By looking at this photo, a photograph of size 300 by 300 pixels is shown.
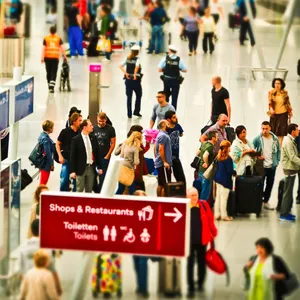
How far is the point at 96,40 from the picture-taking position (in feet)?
124

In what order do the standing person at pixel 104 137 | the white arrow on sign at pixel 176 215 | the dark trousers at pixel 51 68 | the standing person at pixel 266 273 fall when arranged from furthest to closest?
the dark trousers at pixel 51 68
the standing person at pixel 104 137
the white arrow on sign at pixel 176 215
the standing person at pixel 266 273

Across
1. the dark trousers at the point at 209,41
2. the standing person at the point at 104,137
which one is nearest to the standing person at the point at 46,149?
the standing person at the point at 104,137

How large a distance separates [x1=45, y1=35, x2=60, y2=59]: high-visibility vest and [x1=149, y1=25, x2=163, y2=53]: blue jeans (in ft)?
32.7

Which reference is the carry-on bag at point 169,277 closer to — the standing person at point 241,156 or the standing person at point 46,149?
the standing person at point 241,156

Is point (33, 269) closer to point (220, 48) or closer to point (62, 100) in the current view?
point (62, 100)

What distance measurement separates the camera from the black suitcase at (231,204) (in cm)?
1675


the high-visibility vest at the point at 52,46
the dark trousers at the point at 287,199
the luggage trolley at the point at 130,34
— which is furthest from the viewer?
the luggage trolley at the point at 130,34

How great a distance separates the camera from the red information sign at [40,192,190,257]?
11.7 meters

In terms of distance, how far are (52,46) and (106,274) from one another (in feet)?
57.4

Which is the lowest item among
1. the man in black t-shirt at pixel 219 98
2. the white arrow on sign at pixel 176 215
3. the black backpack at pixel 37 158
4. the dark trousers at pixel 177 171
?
the dark trousers at pixel 177 171

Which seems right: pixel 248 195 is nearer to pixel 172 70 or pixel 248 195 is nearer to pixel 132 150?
pixel 132 150

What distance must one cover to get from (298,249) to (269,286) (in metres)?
3.67

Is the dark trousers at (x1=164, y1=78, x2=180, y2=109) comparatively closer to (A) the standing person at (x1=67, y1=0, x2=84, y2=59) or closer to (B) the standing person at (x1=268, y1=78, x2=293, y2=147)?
(B) the standing person at (x1=268, y1=78, x2=293, y2=147)

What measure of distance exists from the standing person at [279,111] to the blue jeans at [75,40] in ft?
54.3
